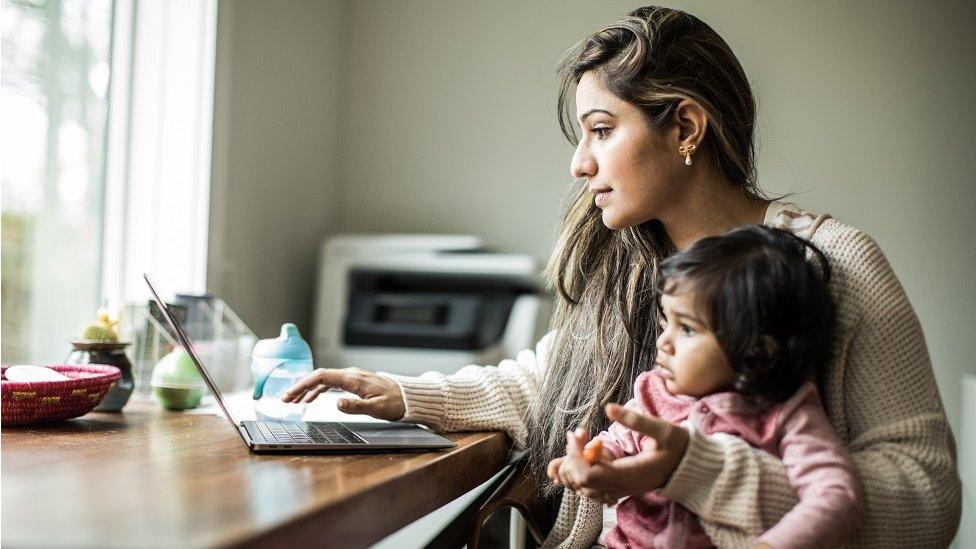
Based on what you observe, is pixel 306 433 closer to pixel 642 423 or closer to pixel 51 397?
pixel 51 397

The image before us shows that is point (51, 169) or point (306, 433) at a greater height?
point (51, 169)

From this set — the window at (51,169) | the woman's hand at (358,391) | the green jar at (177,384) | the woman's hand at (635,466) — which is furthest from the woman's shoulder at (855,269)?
the window at (51,169)

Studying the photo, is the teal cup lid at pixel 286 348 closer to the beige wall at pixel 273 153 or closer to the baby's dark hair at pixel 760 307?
the baby's dark hair at pixel 760 307

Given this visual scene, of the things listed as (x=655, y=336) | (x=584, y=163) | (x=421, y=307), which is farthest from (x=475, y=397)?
(x=421, y=307)

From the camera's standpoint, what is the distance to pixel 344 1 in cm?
286

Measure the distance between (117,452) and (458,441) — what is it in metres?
0.45

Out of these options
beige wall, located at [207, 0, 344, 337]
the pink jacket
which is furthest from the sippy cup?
beige wall, located at [207, 0, 344, 337]

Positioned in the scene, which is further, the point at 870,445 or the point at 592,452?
the point at 870,445

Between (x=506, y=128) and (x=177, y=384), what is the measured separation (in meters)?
1.61

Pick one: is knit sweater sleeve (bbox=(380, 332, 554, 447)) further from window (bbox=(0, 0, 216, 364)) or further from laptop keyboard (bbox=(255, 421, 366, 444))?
window (bbox=(0, 0, 216, 364))

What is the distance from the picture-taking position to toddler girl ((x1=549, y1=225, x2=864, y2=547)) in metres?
0.92

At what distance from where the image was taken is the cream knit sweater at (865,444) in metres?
0.90

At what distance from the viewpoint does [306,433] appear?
1132mm

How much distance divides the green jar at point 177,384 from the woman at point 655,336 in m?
0.32
